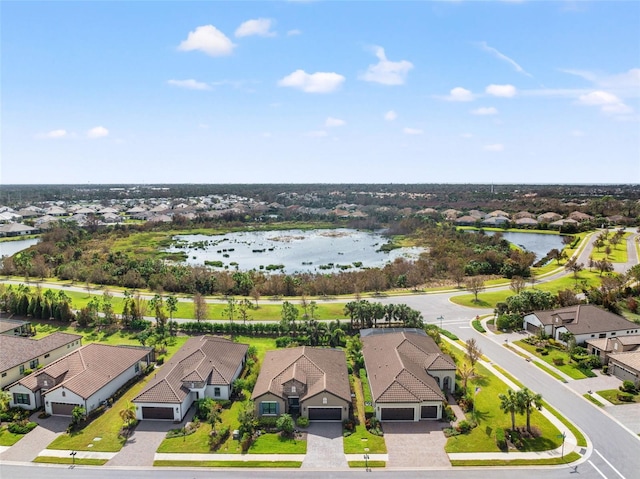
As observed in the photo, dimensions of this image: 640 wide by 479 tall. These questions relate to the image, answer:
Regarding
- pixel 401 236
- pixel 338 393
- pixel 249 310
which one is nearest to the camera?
pixel 338 393

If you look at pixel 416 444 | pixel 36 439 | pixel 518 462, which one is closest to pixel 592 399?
pixel 518 462

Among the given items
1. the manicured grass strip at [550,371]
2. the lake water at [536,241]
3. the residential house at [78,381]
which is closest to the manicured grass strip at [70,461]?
the residential house at [78,381]

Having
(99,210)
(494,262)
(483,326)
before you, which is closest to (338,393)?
(483,326)

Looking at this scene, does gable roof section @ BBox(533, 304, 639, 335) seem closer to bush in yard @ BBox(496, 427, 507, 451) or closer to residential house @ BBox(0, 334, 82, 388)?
bush in yard @ BBox(496, 427, 507, 451)

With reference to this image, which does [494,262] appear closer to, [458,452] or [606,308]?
[606,308]

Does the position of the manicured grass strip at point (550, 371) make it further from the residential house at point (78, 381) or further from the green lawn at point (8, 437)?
the green lawn at point (8, 437)

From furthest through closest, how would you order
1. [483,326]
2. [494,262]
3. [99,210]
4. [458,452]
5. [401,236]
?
[99,210] → [401,236] → [494,262] → [483,326] → [458,452]

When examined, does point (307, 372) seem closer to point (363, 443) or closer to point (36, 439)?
point (363, 443)
